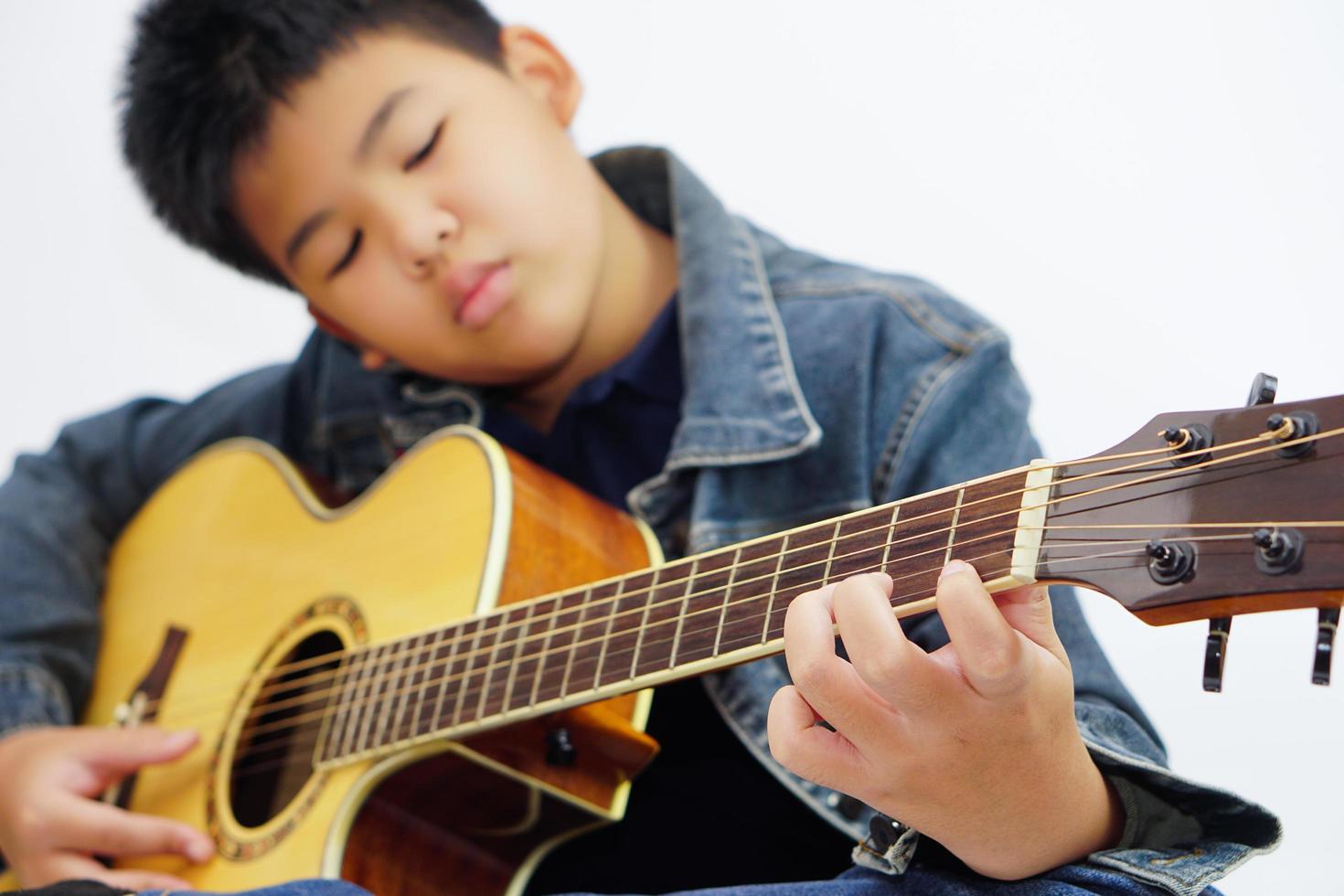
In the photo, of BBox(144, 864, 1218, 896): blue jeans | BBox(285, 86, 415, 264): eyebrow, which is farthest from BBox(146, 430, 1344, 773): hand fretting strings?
BBox(285, 86, 415, 264): eyebrow

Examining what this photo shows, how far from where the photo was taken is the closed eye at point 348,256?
1078 mm

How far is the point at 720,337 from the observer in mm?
1021

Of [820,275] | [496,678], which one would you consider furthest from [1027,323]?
[496,678]

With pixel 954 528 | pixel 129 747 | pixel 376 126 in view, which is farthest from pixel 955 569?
pixel 129 747

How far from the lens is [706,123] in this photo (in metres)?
1.54

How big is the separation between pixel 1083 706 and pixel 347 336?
846mm

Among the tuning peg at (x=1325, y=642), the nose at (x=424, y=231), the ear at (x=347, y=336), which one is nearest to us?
the tuning peg at (x=1325, y=642)

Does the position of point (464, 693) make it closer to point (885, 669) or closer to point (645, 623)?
point (645, 623)

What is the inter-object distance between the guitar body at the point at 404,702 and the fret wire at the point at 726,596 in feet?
0.54

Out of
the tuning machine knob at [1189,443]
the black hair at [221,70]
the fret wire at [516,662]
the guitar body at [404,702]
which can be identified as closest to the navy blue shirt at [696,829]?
the guitar body at [404,702]

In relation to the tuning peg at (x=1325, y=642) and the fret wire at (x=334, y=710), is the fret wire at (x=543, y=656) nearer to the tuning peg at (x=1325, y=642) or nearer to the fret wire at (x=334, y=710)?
the fret wire at (x=334, y=710)

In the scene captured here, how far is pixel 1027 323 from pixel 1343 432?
84 centimetres

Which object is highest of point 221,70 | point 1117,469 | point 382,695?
point 221,70

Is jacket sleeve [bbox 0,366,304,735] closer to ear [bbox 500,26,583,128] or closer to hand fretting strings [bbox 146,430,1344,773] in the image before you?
hand fretting strings [bbox 146,430,1344,773]
